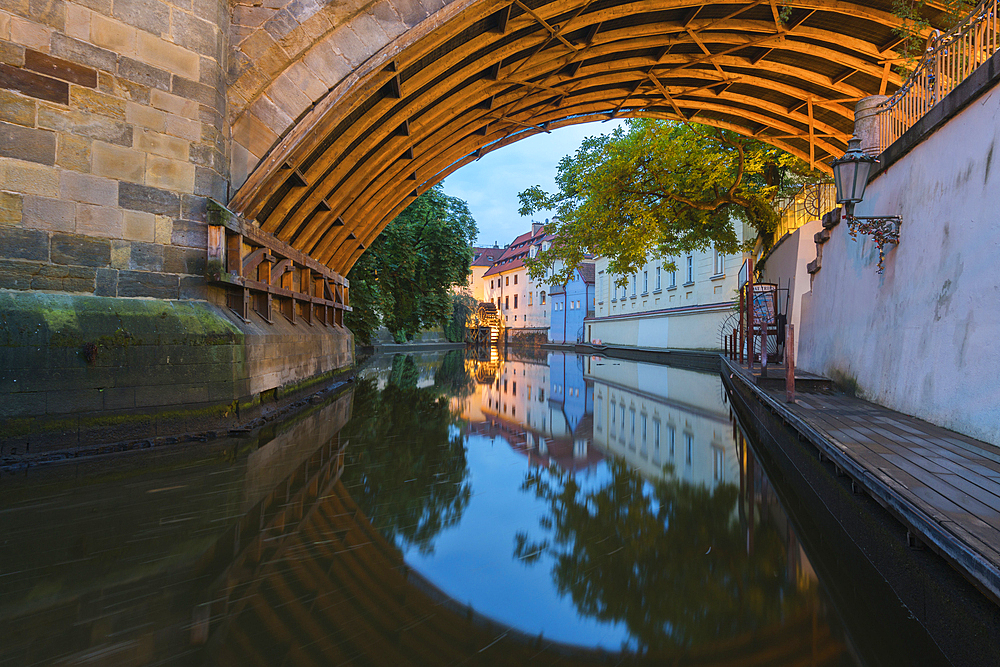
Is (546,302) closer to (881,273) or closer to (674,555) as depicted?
(881,273)

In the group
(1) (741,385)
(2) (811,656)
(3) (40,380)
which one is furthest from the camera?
(1) (741,385)

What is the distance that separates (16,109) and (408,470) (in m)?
5.57

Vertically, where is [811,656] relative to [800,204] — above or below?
below

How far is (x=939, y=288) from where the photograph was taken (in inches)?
206

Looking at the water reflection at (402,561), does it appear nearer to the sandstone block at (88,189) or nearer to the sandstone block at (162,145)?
the sandstone block at (88,189)

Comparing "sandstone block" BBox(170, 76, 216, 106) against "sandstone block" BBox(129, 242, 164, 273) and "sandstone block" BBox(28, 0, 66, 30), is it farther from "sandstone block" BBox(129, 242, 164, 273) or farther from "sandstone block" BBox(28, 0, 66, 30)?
"sandstone block" BBox(129, 242, 164, 273)

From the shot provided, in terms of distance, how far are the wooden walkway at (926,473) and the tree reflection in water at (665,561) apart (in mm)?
698

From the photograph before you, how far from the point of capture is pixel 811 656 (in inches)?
92.0

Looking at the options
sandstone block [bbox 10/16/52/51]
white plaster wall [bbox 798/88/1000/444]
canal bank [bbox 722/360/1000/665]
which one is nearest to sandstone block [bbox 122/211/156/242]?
sandstone block [bbox 10/16/52/51]

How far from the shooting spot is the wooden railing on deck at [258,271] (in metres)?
7.13

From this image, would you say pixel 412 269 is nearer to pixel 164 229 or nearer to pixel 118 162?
pixel 164 229

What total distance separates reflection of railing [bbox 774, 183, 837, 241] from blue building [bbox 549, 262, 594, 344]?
104 ft

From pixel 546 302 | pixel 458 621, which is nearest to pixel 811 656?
pixel 458 621

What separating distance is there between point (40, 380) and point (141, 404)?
3.03 feet
